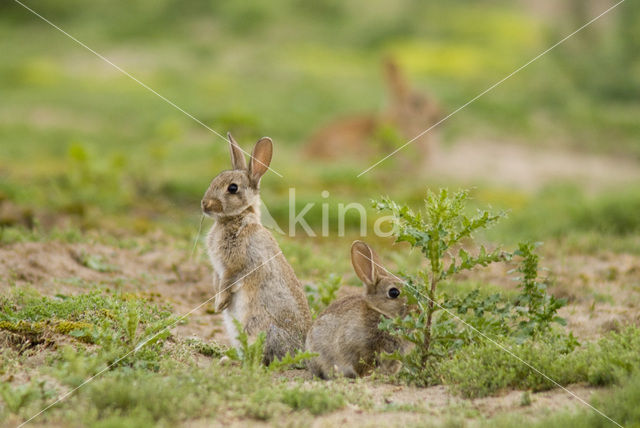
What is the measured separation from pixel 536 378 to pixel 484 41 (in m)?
22.4

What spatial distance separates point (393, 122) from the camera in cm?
1499

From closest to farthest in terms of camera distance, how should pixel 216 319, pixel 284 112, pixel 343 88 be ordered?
pixel 216 319 < pixel 284 112 < pixel 343 88

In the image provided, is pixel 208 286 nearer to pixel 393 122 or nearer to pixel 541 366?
pixel 541 366

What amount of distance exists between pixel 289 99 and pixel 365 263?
1509cm

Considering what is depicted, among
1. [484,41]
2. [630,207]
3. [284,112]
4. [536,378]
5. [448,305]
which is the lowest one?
[536,378]

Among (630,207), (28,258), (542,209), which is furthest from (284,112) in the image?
(28,258)

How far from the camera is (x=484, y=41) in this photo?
2583 cm

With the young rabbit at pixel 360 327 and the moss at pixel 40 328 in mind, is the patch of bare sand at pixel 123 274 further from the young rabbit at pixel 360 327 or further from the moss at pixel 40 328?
the young rabbit at pixel 360 327

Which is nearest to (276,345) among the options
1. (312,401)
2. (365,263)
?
(365,263)

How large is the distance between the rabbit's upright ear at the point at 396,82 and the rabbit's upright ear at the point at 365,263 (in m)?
9.90

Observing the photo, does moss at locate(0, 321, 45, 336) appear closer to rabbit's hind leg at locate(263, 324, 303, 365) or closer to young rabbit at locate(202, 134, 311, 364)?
young rabbit at locate(202, 134, 311, 364)

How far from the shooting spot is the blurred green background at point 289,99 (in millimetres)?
10633

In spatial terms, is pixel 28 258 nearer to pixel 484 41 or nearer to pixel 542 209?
pixel 542 209

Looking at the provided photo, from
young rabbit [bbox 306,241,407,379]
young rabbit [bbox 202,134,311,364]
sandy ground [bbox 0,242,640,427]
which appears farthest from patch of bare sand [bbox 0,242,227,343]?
young rabbit [bbox 306,241,407,379]
